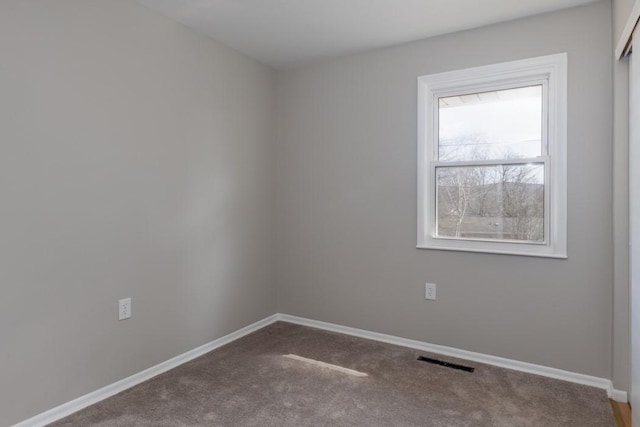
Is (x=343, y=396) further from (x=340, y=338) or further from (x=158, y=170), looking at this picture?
(x=158, y=170)

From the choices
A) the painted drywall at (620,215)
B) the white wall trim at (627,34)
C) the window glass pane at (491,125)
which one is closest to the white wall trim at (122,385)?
the window glass pane at (491,125)

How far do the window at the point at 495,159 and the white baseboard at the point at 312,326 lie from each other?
2.62ft

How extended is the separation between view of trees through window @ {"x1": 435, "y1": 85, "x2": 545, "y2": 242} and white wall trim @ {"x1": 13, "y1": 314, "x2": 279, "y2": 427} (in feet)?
6.53

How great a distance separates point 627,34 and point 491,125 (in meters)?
1.00

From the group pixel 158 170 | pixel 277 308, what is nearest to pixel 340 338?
pixel 277 308

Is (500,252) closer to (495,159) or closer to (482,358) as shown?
(495,159)

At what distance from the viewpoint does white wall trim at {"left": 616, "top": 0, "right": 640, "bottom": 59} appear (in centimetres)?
174

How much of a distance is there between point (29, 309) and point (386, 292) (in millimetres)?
2432

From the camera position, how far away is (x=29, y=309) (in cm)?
197

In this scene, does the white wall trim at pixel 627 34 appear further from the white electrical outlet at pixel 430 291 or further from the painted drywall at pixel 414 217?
the white electrical outlet at pixel 430 291

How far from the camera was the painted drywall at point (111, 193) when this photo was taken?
1.93m

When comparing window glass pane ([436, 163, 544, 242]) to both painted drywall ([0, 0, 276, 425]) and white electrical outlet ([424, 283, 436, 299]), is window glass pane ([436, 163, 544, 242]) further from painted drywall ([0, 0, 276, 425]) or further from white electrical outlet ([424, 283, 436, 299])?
painted drywall ([0, 0, 276, 425])

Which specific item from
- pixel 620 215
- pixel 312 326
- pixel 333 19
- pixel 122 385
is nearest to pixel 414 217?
pixel 620 215

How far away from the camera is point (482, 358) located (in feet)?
9.22
